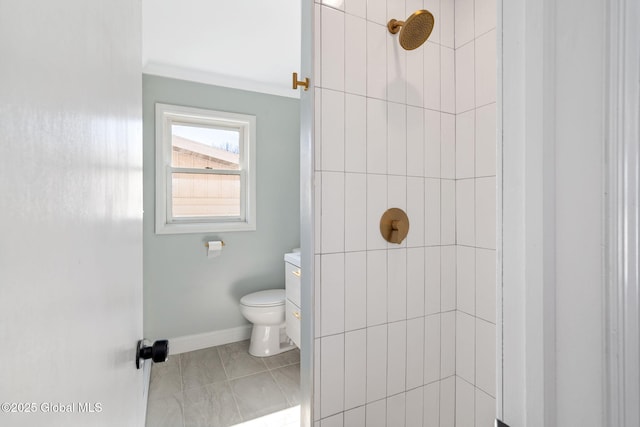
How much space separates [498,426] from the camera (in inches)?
15.3

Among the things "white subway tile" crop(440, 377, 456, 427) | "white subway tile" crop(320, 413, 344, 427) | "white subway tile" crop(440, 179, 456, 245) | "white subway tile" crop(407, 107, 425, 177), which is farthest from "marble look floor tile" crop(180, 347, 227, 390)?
"white subway tile" crop(407, 107, 425, 177)

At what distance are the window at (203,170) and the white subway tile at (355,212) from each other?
173 centimetres

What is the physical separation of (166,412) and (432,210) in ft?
6.53

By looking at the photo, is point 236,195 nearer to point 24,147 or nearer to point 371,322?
point 371,322

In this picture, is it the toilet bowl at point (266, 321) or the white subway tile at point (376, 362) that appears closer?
the white subway tile at point (376, 362)

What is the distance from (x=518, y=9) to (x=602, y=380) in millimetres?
446

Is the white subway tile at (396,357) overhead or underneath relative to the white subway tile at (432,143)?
underneath

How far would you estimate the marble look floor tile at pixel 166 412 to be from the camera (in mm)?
1678

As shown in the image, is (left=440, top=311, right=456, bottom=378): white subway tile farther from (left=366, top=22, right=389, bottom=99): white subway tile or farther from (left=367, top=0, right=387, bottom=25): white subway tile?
(left=367, top=0, right=387, bottom=25): white subway tile

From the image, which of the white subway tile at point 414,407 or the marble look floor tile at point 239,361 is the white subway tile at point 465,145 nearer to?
the white subway tile at point 414,407

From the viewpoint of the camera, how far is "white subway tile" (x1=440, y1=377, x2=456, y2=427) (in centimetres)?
137

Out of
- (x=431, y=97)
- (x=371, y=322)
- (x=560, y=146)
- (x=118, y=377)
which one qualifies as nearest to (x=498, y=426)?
(x=560, y=146)

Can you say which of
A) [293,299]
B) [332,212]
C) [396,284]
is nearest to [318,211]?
[332,212]

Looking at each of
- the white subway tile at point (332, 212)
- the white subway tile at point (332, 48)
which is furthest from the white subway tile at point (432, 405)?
the white subway tile at point (332, 48)
